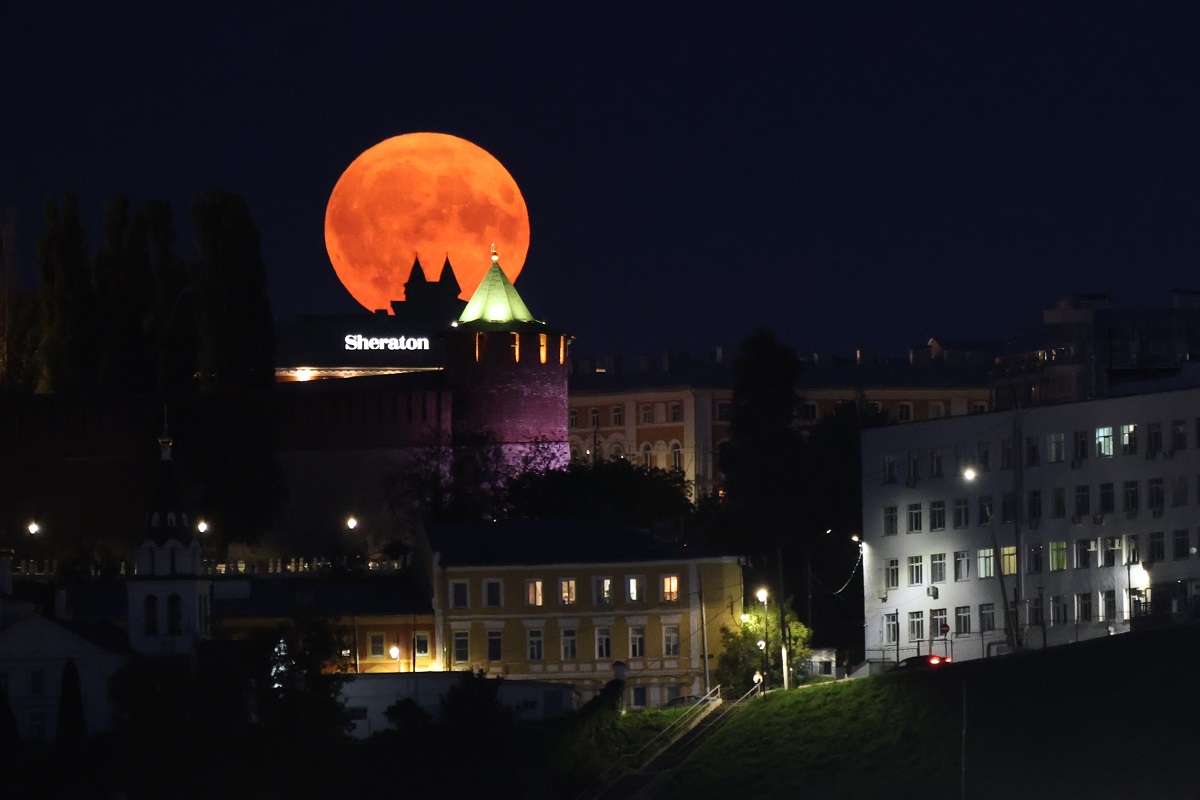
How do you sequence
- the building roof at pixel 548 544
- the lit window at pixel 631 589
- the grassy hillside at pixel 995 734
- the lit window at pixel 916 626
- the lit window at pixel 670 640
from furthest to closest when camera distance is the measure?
1. the building roof at pixel 548 544
2. the lit window at pixel 631 589
3. the lit window at pixel 670 640
4. the lit window at pixel 916 626
5. the grassy hillside at pixel 995 734

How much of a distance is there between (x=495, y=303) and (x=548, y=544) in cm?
1806

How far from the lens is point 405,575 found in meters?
74.2

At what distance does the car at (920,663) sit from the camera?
192ft

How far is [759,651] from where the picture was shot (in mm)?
64062

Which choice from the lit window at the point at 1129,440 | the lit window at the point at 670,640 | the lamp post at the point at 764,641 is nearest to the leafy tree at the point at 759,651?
the lamp post at the point at 764,641

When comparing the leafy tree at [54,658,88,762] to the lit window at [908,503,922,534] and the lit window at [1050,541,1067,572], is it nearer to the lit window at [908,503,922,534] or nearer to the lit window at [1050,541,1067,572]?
Result: the lit window at [908,503,922,534]

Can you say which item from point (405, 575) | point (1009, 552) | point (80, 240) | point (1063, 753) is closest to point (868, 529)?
point (1009, 552)

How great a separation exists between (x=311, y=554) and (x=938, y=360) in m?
40.4

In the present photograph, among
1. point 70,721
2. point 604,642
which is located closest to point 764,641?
point 604,642

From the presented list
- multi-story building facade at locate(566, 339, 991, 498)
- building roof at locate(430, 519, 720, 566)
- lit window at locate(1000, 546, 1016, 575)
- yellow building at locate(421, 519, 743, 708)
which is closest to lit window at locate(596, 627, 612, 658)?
yellow building at locate(421, 519, 743, 708)

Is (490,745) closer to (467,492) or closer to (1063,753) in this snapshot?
(1063,753)

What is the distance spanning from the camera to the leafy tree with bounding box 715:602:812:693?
63031 mm

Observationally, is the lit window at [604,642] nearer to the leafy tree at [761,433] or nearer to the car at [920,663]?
the car at [920,663]

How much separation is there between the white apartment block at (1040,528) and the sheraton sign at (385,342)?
34.3 meters
